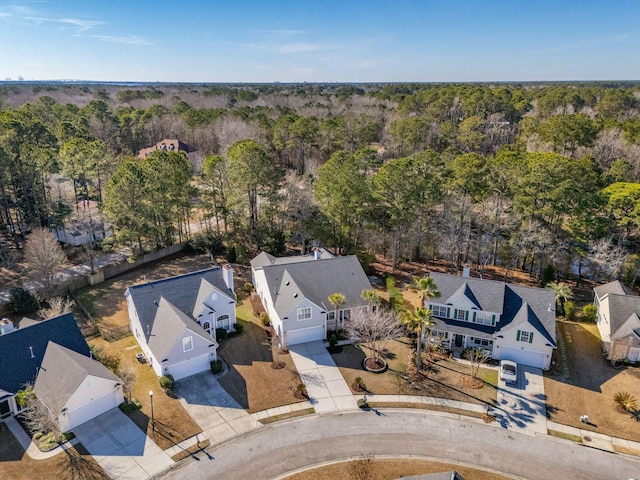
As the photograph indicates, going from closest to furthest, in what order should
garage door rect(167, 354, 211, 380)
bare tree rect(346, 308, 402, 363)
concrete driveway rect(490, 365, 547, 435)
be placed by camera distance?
1. concrete driveway rect(490, 365, 547, 435)
2. garage door rect(167, 354, 211, 380)
3. bare tree rect(346, 308, 402, 363)

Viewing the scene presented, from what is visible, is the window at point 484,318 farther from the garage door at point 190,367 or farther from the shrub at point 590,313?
the garage door at point 190,367

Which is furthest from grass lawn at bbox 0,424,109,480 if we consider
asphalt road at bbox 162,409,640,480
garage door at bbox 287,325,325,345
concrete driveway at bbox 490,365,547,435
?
concrete driveway at bbox 490,365,547,435

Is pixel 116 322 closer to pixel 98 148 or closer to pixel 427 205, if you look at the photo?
pixel 98 148

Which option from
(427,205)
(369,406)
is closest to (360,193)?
(427,205)

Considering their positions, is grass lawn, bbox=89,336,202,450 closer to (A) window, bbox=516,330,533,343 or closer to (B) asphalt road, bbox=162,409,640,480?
(B) asphalt road, bbox=162,409,640,480

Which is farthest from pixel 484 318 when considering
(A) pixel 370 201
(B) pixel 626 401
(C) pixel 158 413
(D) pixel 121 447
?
(D) pixel 121 447

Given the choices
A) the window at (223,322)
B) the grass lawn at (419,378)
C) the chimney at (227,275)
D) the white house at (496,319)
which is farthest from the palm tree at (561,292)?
the window at (223,322)
